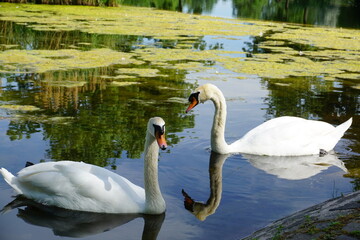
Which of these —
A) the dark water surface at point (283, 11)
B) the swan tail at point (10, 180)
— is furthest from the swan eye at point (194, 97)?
the dark water surface at point (283, 11)

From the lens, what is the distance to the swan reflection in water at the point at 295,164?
258 inches

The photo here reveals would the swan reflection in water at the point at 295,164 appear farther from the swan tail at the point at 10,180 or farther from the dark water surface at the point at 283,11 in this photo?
the dark water surface at the point at 283,11

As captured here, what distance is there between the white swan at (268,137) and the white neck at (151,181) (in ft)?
6.71

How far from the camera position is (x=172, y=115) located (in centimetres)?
869

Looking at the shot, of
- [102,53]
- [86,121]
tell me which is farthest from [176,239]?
[102,53]

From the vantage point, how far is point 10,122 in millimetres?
7895

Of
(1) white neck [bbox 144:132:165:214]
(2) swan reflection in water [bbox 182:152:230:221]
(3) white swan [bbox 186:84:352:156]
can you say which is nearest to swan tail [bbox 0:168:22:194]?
(1) white neck [bbox 144:132:165:214]

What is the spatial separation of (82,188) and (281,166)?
9.33 feet

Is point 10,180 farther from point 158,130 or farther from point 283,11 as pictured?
point 283,11

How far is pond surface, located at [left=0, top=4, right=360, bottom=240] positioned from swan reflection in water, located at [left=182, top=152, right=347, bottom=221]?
0.01 meters

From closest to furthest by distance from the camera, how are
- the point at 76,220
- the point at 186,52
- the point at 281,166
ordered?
the point at 76,220, the point at 281,166, the point at 186,52

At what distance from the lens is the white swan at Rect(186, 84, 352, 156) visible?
7121 millimetres

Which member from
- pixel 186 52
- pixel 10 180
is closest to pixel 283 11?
pixel 186 52

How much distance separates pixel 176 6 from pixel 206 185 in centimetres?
3445
